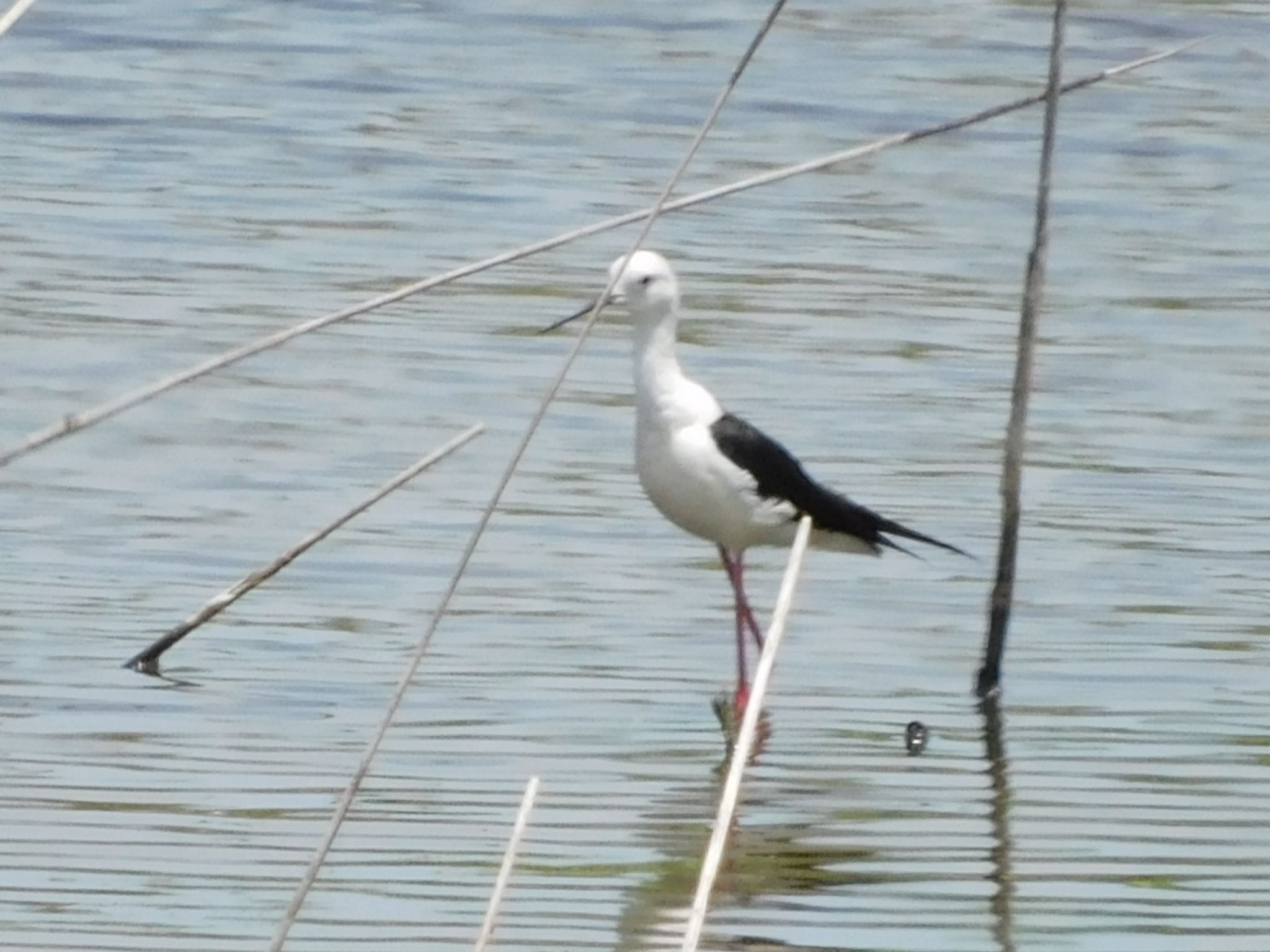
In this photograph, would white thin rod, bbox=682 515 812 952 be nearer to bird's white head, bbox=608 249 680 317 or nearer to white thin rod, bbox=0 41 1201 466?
white thin rod, bbox=0 41 1201 466

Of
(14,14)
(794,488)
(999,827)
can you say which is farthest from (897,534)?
(14,14)

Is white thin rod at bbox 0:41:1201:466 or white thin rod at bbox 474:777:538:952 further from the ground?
white thin rod at bbox 0:41:1201:466

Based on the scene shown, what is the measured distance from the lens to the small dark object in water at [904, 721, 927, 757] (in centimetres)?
687

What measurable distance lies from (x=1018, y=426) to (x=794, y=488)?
0.84 m

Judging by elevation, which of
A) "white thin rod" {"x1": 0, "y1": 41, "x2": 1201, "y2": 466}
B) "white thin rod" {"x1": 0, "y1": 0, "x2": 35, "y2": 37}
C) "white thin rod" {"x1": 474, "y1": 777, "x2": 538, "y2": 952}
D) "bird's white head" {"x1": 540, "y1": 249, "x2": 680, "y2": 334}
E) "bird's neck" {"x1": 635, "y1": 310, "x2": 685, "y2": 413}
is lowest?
"bird's neck" {"x1": 635, "y1": 310, "x2": 685, "y2": 413}

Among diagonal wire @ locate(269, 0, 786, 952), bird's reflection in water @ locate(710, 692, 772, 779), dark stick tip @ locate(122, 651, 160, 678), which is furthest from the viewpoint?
dark stick tip @ locate(122, 651, 160, 678)

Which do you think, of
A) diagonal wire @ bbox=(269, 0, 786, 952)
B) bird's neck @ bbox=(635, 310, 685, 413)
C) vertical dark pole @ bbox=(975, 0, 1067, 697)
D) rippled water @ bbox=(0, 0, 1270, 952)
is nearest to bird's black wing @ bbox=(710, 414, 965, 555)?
bird's neck @ bbox=(635, 310, 685, 413)

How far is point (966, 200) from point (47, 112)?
457cm

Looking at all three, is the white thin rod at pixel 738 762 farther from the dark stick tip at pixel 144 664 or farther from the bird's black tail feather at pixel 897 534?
the bird's black tail feather at pixel 897 534

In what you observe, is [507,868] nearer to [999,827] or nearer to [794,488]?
[999,827]

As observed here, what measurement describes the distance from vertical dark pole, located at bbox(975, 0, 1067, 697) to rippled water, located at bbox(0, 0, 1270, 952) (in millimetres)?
159

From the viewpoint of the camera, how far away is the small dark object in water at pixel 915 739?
22.5 feet

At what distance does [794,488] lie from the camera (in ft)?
25.4

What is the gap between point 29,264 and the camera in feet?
40.3
